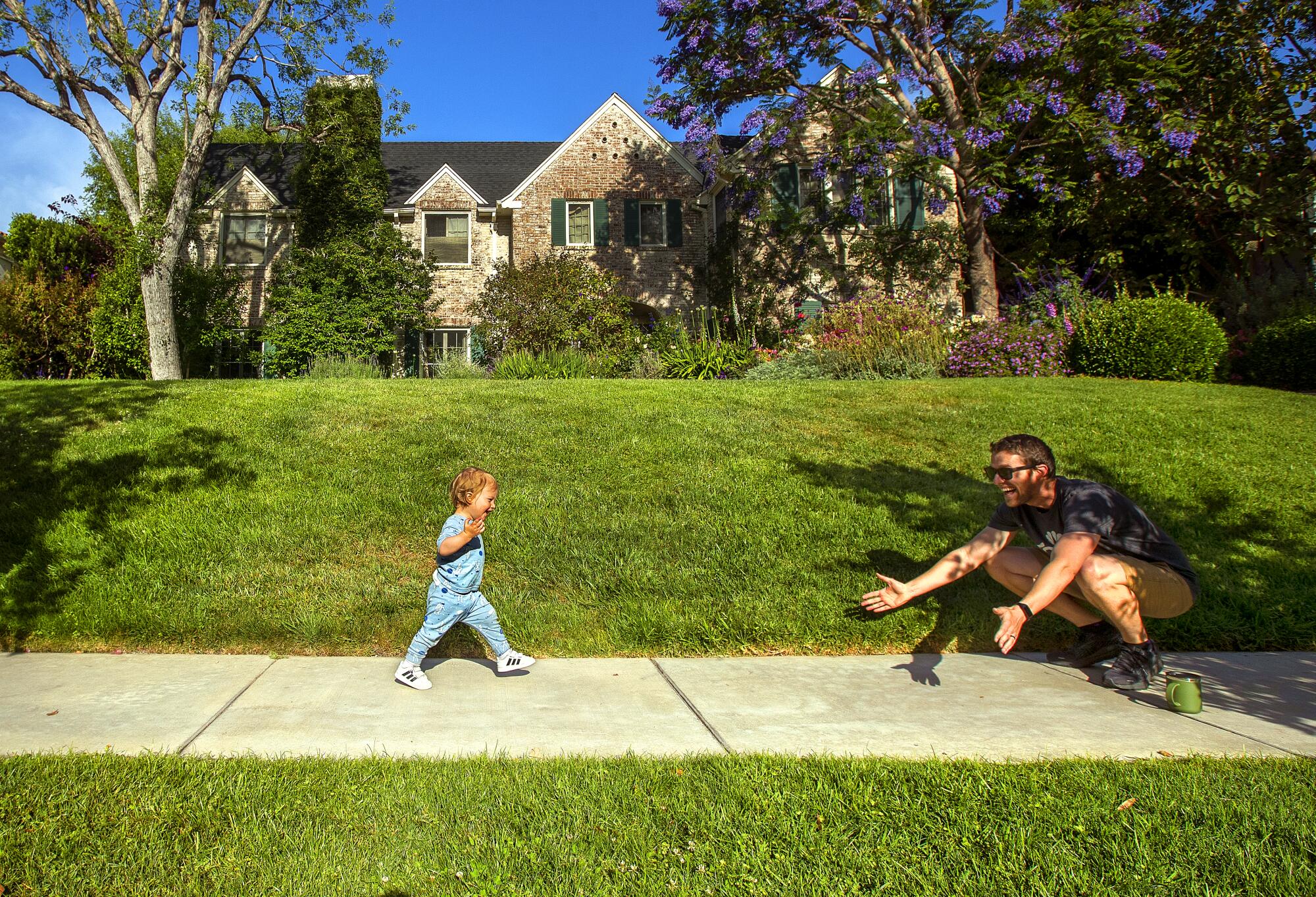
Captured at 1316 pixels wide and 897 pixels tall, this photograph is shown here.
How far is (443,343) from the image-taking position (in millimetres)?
24484

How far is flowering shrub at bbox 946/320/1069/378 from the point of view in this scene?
14.2 metres

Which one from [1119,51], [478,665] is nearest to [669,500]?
[478,665]

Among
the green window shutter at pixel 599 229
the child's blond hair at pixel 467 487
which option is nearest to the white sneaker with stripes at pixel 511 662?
the child's blond hair at pixel 467 487

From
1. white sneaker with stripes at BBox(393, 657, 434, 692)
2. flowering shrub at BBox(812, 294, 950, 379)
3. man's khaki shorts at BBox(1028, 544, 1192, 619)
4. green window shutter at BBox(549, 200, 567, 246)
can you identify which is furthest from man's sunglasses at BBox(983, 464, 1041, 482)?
green window shutter at BBox(549, 200, 567, 246)

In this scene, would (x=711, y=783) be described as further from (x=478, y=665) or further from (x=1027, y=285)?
(x=1027, y=285)

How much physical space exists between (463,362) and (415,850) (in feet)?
47.9

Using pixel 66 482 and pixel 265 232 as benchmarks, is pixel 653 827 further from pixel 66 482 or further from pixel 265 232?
pixel 265 232

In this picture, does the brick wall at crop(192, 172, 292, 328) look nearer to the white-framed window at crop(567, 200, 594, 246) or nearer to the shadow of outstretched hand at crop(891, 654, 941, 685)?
the white-framed window at crop(567, 200, 594, 246)

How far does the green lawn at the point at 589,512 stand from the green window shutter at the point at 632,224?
15129 mm

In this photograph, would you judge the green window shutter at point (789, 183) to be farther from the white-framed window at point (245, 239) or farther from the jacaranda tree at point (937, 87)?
the white-framed window at point (245, 239)

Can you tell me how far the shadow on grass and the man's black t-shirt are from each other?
5.63m

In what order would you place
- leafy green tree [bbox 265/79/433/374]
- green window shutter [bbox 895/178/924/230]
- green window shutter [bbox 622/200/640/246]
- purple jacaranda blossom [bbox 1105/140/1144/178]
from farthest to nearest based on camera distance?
green window shutter [bbox 622/200/640/246] → green window shutter [bbox 895/178/924/230] → leafy green tree [bbox 265/79/433/374] → purple jacaranda blossom [bbox 1105/140/1144/178]

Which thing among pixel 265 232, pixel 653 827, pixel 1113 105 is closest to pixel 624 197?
pixel 265 232

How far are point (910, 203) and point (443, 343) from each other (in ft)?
43.7
